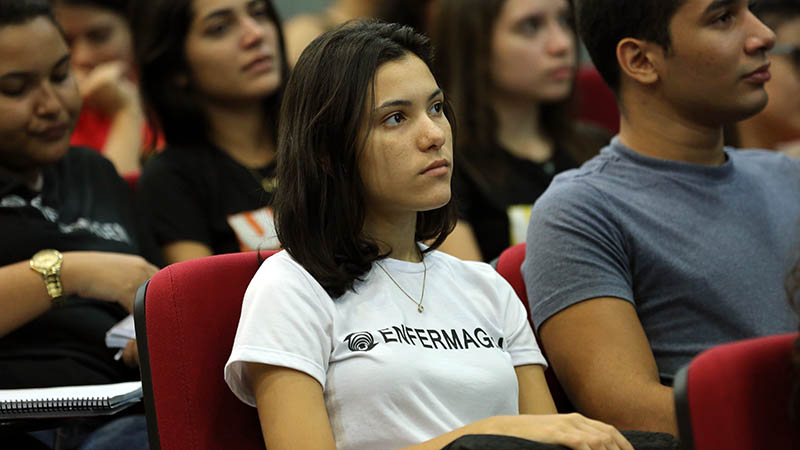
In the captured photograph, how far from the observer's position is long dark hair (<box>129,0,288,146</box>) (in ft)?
8.23

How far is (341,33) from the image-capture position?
59.6 inches

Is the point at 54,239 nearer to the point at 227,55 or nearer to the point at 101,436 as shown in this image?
the point at 101,436

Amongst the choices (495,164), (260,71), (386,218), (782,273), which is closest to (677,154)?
(782,273)

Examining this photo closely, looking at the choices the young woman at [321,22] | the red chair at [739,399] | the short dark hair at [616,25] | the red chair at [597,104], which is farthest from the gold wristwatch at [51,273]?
the red chair at [597,104]

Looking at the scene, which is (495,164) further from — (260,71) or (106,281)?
(106,281)

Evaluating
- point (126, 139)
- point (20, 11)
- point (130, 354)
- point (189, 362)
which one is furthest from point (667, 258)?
point (126, 139)

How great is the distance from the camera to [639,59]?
180cm

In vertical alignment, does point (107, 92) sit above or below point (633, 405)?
below

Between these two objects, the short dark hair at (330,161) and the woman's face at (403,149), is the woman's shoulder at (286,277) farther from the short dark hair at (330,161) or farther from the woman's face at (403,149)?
the woman's face at (403,149)

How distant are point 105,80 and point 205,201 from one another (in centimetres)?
104

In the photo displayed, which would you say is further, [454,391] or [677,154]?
[677,154]

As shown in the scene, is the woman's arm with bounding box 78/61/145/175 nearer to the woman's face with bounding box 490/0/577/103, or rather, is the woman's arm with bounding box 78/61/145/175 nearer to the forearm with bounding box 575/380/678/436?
the woman's face with bounding box 490/0/577/103

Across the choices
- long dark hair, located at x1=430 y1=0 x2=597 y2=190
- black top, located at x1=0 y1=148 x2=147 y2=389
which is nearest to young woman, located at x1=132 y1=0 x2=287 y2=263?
black top, located at x1=0 y1=148 x2=147 y2=389

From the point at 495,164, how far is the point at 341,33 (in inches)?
48.6
